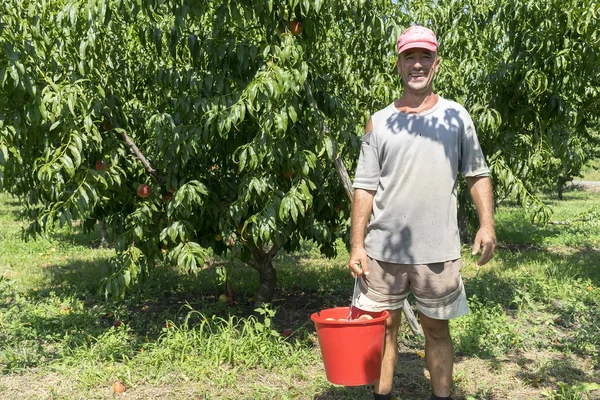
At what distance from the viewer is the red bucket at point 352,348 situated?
2.55 m

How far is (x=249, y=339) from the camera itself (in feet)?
12.3

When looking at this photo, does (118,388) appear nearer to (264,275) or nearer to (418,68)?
(264,275)

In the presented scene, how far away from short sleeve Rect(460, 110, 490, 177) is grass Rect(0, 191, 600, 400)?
107 cm

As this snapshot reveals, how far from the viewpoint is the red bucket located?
8.37 ft

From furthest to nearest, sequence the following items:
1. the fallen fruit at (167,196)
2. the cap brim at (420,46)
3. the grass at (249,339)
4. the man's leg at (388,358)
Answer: the fallen fruit at (167,196)
the grass at (249,339)
the man's leg at (388,358)
the cap brim at (420,46)

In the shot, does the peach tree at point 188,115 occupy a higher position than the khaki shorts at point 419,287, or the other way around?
the peach tree at point 188,115

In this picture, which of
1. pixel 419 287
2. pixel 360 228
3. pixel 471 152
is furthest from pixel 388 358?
pixel 471 152

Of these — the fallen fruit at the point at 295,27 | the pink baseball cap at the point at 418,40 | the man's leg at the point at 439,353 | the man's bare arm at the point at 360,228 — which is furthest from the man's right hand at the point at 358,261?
the fallen fruit at the point at 295,27

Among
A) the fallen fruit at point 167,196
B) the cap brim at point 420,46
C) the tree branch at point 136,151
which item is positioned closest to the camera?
the cap brim at point 420,46

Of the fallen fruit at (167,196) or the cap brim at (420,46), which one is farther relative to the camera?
the fallen fruit at (167,196)

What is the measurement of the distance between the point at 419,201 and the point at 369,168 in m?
0.26

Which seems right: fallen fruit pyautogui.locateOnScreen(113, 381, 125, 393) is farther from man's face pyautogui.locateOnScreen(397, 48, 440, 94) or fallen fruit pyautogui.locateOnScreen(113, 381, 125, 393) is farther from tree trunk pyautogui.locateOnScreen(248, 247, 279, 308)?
man's face pyautogui.locateOnScreen(397, 48, 440, 94)

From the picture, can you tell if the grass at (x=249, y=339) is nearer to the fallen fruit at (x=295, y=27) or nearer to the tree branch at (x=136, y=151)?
the tree branch at (x=136, y=151)

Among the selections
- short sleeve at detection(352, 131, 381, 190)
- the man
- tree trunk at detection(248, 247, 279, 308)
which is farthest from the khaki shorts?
tree trunk at detection(248, 247, 279, 308)
